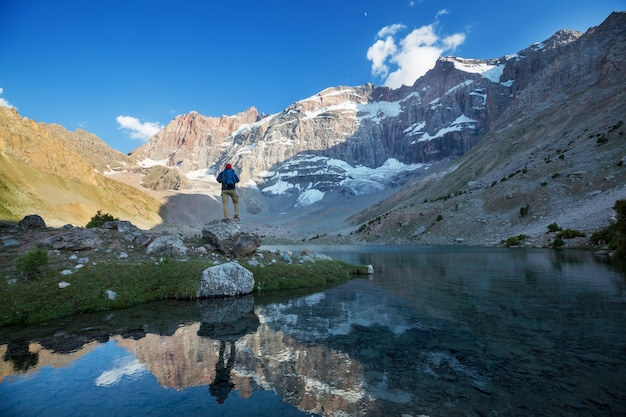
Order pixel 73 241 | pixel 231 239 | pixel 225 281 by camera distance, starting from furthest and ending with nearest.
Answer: pixel 231 239 → pixel 73 241 → pixel 225 281

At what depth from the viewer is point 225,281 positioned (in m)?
19.9

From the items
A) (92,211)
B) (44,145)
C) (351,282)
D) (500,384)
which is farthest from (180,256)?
(44,145)

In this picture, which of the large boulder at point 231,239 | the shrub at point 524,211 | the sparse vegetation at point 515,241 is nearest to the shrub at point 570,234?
the sparse vegetation at point 515,241

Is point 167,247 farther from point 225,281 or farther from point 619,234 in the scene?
point 619,234

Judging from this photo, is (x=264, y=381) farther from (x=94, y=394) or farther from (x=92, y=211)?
(x=92, y=211)

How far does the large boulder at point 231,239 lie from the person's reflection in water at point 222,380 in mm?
14396

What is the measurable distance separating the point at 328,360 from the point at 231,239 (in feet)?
55.0

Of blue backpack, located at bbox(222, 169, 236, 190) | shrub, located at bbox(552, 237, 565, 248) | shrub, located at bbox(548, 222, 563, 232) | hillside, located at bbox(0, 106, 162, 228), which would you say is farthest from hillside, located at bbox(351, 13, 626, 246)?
hillside, located at bbox(0, 106, 162, 228)

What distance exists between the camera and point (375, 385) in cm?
828

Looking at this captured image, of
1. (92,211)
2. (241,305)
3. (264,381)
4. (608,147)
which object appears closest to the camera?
(264,381)

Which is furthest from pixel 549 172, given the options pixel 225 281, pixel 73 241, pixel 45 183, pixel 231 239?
pixel 45 183

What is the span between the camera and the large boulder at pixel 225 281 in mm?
19355

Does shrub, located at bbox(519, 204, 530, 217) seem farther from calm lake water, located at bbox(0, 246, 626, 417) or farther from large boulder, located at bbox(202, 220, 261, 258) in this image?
large boulder, located at bbox(202, 220, 261, 258)

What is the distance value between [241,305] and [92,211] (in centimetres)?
8513
